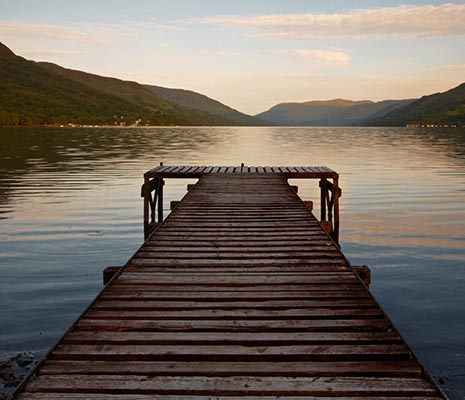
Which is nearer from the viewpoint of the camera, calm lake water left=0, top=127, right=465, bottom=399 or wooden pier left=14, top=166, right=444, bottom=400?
wooden pier left=14, top=166, right=444, bottom=400

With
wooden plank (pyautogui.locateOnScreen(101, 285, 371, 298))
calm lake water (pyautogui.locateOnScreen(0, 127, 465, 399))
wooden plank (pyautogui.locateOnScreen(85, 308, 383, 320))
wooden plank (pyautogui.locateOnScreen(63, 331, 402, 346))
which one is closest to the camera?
wooden plank (pyautogui.locateOnScreen(63, 331, 402, 346))

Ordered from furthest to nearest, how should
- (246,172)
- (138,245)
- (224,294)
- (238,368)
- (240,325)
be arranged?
(246,172) < (138,245) < (224,294) < (240,325) < (238,368)

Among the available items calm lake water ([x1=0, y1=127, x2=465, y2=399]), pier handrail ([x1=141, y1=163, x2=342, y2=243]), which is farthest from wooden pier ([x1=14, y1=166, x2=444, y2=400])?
pier handrail ([x1=141, y1=163, x2=342, y2=243])

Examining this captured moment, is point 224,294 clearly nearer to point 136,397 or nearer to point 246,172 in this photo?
point 136,397

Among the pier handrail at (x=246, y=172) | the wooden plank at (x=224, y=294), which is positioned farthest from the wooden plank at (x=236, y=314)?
the pier handrail at (x=246, y=172)

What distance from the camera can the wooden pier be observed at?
4016mm

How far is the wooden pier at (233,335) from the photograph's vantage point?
402 cm

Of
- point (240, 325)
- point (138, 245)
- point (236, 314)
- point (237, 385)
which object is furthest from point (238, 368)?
point (138, 245)

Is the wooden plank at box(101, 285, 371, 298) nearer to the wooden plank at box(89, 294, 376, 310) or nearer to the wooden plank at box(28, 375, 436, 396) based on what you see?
the wooden plank at box(89, 294, 376, 310)

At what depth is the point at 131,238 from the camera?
15711 mm

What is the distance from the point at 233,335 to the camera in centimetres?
493

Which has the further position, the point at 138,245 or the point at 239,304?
the point at 138,245

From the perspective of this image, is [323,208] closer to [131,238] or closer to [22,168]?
[131,238]

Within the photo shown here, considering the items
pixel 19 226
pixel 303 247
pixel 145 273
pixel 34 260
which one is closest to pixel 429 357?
pixel 303 247
